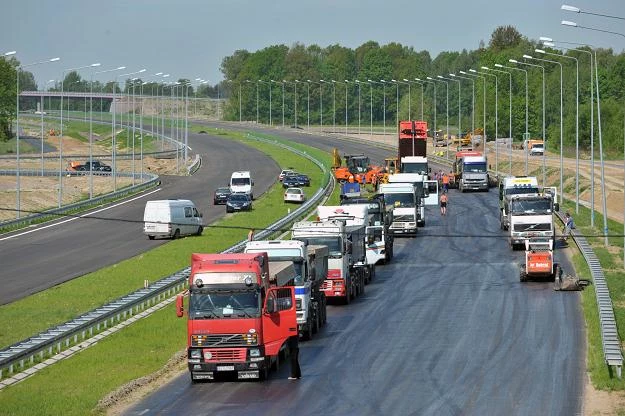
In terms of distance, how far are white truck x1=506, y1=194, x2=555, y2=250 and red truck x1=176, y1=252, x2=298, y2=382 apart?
1387 inches

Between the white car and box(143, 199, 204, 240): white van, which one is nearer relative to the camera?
box(143, 199, 204, 240): white van

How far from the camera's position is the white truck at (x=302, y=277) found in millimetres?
41031

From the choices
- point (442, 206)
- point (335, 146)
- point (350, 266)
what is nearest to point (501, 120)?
point (335, 146)

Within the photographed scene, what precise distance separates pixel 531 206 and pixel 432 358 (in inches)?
1221

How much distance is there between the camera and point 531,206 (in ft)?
223

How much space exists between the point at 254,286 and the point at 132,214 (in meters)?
56.1

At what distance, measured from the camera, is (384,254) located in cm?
6494

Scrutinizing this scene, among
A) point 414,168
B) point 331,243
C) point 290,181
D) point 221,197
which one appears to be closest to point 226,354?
point 331,243

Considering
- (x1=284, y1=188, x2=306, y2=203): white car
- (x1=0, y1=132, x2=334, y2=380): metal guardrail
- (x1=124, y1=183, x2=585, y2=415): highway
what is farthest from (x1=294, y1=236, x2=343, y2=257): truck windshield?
(x1=284, y1=188, x2=306, y2=203): white car

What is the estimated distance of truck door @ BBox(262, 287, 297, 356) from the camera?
111ft

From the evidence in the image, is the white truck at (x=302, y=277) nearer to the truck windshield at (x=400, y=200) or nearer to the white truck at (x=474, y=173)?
the truck windshield at (x=400, y=200)

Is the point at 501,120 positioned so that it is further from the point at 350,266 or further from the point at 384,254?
the point at 350,266

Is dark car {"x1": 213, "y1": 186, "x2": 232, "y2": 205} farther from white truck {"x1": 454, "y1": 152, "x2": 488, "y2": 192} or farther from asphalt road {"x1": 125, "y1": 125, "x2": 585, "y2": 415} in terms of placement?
asphalt road {"x1": 125, "y1": 125, "x2": 585, "y2": 415}

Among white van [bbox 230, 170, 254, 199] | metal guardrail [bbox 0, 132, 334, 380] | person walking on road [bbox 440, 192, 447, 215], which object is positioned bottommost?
metal guardrail [bbox 0, 132, 334, 380]
